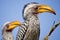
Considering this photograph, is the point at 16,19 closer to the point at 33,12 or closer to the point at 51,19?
the point at 33,12

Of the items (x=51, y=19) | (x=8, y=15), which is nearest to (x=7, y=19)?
(x=8, y=15)

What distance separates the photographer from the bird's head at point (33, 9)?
69.3 inches

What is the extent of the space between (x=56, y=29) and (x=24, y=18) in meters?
0.36

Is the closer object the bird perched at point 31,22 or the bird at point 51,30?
the bird perched at point 31,22

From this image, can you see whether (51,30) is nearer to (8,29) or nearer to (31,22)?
(31,22)

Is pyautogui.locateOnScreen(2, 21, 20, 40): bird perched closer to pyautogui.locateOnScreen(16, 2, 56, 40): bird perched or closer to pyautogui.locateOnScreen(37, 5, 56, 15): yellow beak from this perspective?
pyautogui.locateOnScreen(16, 2, 56, 40): bird perched

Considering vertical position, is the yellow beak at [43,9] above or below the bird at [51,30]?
above

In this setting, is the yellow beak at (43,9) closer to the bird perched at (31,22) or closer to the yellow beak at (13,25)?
the bird perched at (31,22)

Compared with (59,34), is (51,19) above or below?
above

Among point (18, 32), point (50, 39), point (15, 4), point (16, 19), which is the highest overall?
point (15, 4)

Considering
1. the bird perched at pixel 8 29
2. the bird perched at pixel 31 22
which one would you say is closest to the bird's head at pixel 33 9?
the bird perched at pixel 31 22

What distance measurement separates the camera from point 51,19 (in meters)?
1.92

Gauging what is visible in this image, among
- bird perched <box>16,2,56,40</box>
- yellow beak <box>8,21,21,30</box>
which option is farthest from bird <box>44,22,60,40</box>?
yellow beak <box>8,21,21,30</box>

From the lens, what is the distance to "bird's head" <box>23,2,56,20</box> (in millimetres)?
1761
